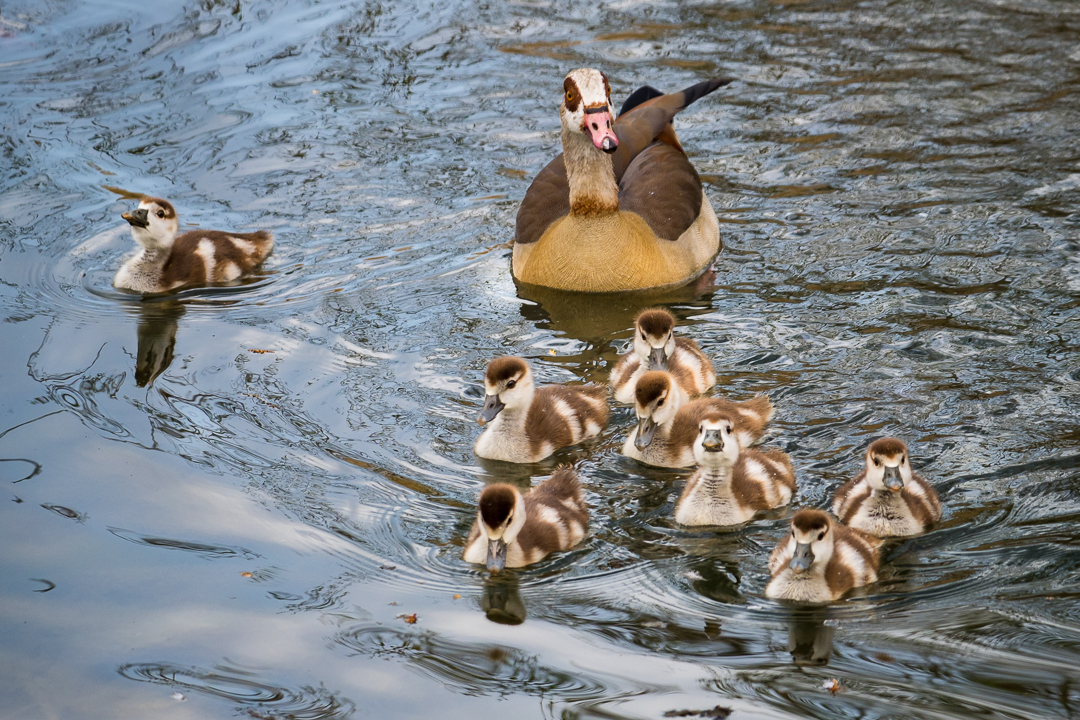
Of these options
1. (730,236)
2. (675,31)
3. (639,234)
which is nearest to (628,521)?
(639,234)

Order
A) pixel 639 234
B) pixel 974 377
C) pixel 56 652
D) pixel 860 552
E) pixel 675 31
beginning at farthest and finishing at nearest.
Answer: pixel 675 31
pixel 639 234
pixel 974 377
pixel 860 552
pixel 56 652

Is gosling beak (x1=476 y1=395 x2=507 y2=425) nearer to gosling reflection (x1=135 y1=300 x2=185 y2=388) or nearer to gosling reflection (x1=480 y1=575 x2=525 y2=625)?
gosling reflection (x1=480 y1=575 x2=525 y2=625)

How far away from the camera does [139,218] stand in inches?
295

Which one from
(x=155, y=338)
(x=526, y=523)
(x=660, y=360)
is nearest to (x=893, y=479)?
(x=526, y=523)

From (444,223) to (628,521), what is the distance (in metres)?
3.96

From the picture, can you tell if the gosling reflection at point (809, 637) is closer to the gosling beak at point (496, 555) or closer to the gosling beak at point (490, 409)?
the gosling beak at point (496, 555)

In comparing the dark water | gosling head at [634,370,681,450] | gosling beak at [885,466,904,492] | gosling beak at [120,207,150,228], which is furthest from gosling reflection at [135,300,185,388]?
gosling beak at [885,466,904,492]

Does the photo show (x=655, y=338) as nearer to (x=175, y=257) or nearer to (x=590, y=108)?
(x=590, y=108)

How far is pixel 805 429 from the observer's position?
5.75 m

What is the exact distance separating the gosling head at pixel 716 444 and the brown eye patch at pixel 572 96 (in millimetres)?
2874

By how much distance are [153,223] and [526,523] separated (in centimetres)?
390

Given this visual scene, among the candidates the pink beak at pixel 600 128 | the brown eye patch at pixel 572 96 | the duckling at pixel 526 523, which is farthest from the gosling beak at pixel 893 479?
the brown eye patch at pixel 572 96

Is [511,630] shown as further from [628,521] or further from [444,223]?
[444,223]

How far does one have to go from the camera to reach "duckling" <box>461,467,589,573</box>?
4.64 metres
